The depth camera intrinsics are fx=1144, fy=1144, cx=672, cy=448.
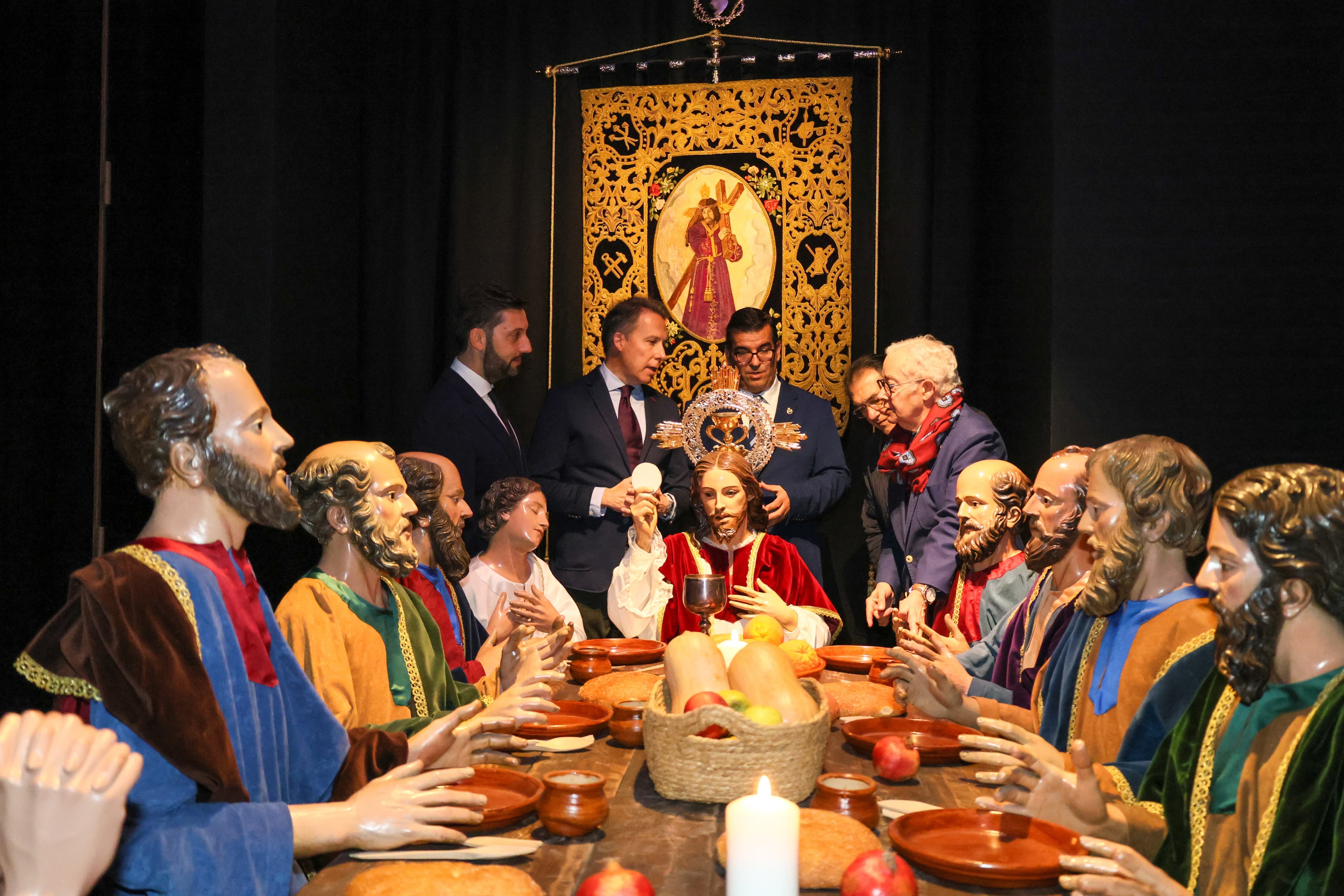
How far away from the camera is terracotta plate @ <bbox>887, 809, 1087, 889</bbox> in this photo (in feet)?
6.00

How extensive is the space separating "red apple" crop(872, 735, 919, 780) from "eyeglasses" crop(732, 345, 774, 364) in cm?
351

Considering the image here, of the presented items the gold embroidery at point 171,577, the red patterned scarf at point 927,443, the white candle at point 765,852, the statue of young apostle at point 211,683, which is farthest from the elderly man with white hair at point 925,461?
the white candle at point 765,852

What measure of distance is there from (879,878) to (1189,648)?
1.18 metres

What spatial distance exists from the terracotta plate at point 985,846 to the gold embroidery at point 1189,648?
2.06 feet

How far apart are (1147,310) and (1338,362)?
0.67m

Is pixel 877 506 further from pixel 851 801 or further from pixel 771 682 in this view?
pixel 851 801

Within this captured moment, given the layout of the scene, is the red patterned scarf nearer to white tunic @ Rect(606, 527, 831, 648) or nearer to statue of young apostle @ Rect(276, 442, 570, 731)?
white tunic @ Rect(606, 527, 831, 648)

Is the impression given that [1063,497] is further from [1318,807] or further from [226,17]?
[226,17]

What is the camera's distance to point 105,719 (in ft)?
6.50

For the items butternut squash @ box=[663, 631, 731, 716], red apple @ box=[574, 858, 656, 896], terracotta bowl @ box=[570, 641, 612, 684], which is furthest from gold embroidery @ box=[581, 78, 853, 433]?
red apple @ box=[574, 858, 656, 896]

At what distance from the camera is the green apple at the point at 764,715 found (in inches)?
86.7

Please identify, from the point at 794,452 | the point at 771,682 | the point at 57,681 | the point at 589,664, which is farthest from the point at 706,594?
the point at 794,452

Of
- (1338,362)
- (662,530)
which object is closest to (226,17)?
(662,530)

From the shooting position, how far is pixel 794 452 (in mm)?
5695
